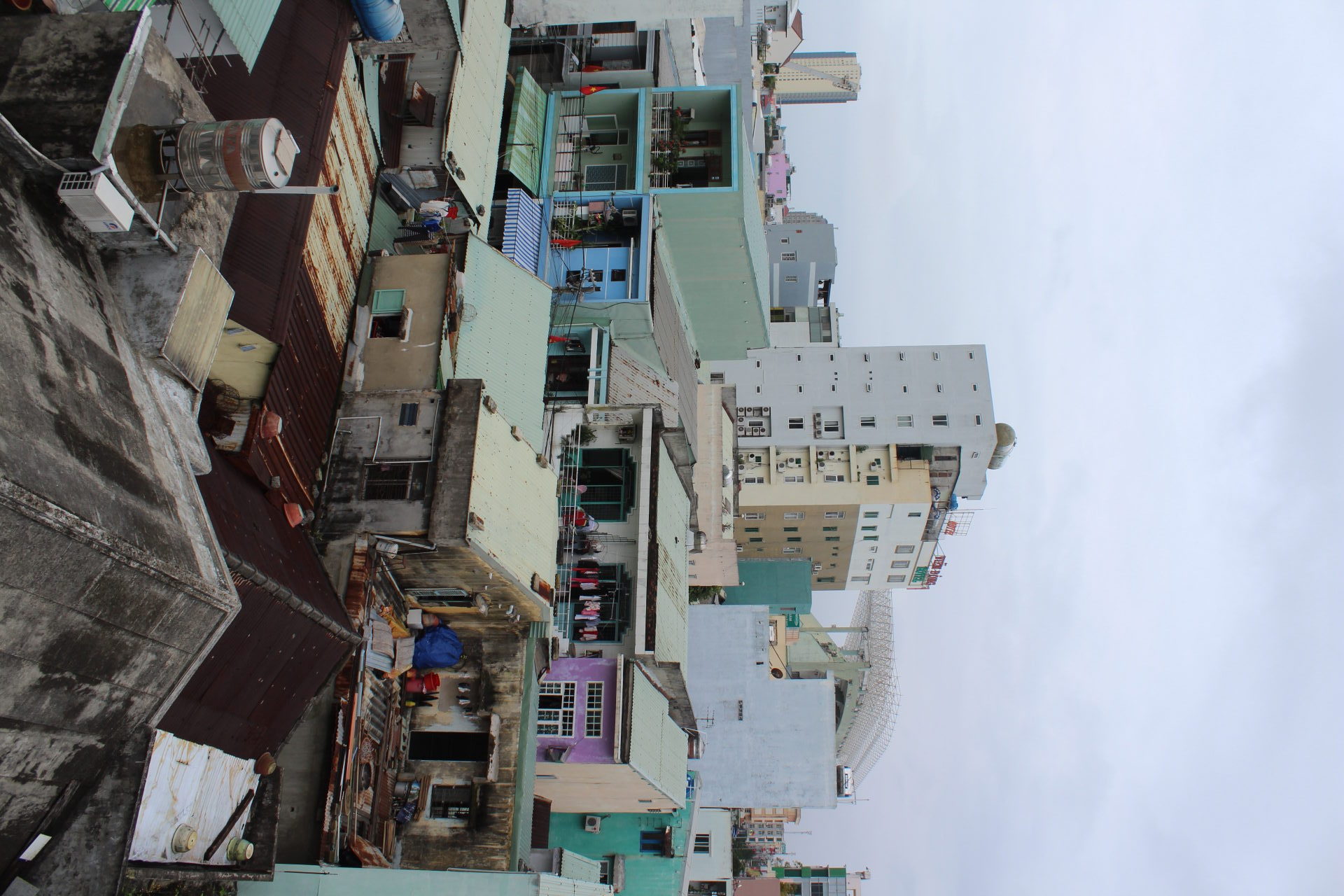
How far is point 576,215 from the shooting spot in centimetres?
3209

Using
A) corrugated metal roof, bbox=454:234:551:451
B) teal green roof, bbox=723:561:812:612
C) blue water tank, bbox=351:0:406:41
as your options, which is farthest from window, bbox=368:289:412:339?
teal green roof, bbox=723:561:812:612

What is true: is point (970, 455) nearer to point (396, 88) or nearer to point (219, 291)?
point (396, 88)

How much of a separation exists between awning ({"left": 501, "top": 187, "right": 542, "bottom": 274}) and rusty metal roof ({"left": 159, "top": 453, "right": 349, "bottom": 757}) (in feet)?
50.4

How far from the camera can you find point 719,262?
3553 cm

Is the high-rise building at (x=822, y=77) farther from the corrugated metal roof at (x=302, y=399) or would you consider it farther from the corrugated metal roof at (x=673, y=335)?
the corrugated metal roof at (x=302, y=399)

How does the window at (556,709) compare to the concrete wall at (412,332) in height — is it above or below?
below

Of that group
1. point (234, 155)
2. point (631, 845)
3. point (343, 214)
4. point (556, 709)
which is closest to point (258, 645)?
point (234, 155)

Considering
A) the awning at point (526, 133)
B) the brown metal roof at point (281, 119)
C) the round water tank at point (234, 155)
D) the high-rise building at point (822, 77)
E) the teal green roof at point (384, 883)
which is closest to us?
the round water tank at point (234, 155)

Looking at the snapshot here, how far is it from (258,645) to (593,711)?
12.3 m

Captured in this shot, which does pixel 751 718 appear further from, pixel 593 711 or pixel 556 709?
pixel 556 709

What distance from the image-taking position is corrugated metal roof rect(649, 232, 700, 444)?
102 feet

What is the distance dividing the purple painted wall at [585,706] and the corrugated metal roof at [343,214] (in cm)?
1042

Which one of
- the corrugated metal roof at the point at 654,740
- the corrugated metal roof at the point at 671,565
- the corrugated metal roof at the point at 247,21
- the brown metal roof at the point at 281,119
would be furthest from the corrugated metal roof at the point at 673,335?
the corrugated metal roof at the point at 247,21

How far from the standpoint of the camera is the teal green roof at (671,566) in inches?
1030
